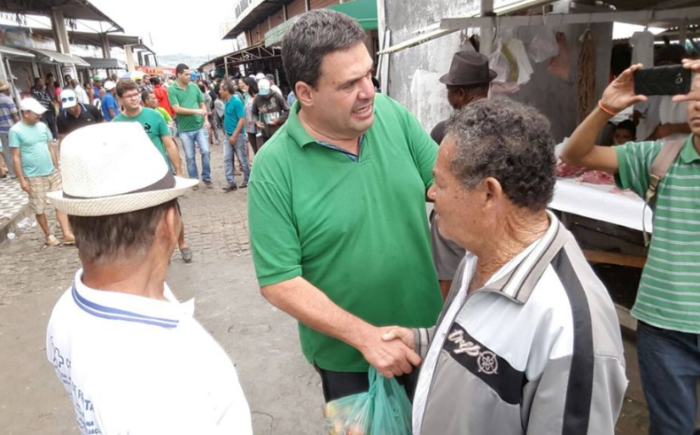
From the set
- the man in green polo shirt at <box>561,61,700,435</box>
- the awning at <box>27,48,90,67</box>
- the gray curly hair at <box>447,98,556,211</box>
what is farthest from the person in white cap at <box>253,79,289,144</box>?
the awning at <box>27,48,90,67</box>

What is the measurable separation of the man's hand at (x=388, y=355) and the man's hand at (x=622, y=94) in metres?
1.29

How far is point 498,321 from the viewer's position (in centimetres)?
113

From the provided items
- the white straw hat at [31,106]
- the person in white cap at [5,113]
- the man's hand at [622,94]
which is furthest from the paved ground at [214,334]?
the person in white cap at [5,113]

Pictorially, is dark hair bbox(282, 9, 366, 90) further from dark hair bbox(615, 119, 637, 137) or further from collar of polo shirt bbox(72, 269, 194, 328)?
dark hair bbox(615, 119, 637, 137)

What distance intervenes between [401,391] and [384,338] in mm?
317

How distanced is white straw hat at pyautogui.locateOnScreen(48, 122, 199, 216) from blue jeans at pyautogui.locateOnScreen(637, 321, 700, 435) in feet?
6.44

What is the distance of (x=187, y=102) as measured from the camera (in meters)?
8.26

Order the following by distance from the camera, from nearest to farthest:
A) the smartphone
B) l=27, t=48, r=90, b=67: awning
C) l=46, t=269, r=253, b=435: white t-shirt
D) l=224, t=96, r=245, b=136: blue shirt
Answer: l=46, t=269, r=253, b=435: white t-shirt
the smartphone
l=224, t=96, r=245, b=136: blue shirt
l=27, t=48, r=90, b=67: awning

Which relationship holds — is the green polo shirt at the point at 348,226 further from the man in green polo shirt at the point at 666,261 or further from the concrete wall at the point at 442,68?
the concrete wall at the point at 442,68

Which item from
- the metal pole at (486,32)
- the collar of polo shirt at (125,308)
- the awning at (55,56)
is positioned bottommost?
the collar of polo shirt at (125,308)

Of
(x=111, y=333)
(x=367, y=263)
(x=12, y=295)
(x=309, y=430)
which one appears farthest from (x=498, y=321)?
(x=12, y=295)

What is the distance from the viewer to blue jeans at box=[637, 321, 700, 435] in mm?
1930

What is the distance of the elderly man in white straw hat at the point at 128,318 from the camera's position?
100 cm

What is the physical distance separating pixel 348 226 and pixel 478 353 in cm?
71
